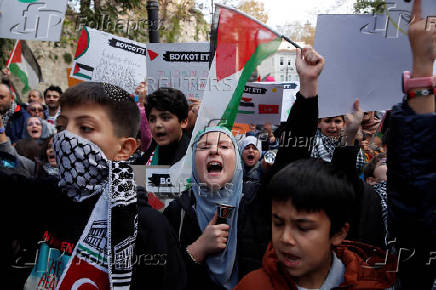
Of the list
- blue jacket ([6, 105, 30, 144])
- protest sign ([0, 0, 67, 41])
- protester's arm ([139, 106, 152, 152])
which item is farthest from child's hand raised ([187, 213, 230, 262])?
blue jacket ([6, 105, 30, 144])

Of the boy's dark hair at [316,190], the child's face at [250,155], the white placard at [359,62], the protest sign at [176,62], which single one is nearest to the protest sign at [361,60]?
the white placard at [359,62]

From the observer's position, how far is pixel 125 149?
179 cm

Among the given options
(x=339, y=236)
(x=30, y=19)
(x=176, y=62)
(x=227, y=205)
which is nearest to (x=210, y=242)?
(x=227, y=205)

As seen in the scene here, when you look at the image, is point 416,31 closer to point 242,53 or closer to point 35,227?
point 242,53

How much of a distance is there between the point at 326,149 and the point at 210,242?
1.12 m

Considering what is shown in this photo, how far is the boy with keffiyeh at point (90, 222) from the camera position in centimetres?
144

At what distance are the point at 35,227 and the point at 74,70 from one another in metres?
2.16

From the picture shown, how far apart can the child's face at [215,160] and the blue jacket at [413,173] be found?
3.23 ft

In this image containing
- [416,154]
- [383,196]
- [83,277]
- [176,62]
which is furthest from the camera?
[176,62]

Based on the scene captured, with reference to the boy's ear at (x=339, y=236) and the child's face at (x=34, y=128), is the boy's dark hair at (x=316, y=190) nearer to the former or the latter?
the boy's ear at (x=339, y=236)

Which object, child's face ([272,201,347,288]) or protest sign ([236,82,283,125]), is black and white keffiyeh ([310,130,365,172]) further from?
child's face ([272,201,347,288])

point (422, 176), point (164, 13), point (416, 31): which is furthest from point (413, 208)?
point (164, 13)

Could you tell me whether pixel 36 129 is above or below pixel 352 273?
above

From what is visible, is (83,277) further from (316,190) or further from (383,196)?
(383,196)
